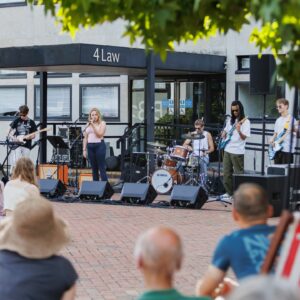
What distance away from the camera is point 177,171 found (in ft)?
62.1

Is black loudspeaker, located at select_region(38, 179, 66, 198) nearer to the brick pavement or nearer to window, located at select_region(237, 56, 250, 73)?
the brick pavement

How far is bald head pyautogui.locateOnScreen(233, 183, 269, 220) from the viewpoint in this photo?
463 cm

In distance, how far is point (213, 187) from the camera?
62.8ft

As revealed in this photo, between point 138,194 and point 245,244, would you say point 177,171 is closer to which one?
point 138,194

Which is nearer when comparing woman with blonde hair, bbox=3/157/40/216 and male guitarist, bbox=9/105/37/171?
woman with blonde hair, bbox=3/157/40/216

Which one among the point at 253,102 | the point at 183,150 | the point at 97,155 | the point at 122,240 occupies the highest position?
the point at 253,102

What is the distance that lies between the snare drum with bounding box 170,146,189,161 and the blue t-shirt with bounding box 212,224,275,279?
14.0 meters

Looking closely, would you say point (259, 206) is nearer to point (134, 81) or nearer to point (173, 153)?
point (173, 153)

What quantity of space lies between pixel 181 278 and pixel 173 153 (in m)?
9.62

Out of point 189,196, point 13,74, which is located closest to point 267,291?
point 189,196

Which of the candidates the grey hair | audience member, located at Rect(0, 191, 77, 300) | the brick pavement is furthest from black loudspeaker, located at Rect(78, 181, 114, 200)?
the grey hair

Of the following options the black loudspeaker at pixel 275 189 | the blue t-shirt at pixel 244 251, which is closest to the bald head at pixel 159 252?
the blue t-shirt at pixel 244 251

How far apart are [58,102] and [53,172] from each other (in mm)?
6587

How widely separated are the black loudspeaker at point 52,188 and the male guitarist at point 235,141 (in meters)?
3.52
